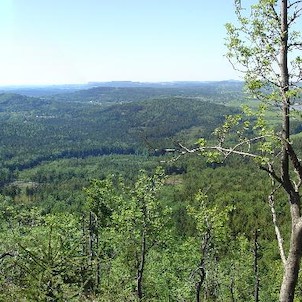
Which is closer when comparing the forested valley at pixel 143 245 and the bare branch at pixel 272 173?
the bare branch at pixel 272 173

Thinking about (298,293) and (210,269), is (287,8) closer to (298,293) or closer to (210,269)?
(298,293)

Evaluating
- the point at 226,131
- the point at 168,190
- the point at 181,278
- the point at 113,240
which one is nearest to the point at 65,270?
the point at 226,131

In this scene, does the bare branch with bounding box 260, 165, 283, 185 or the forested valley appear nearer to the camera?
the bare branch with bounding box 260, 165, 283, 185

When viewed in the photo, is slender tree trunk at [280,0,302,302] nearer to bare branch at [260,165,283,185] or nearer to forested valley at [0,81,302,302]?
bare branch at [260,165,283,185]

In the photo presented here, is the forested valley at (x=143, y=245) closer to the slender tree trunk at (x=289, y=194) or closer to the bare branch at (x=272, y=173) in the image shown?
the bare branch at (x=272, y=173)

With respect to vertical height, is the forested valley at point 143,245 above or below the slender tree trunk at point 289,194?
below

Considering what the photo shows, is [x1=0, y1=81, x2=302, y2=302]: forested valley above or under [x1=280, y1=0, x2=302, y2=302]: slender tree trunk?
under

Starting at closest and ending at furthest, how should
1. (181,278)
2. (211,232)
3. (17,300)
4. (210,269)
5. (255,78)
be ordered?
(17,300)
(255,78)
(211,232)
(181,278)
(210,269)

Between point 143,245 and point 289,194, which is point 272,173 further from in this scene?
point 143,245

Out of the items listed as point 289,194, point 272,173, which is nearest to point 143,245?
point 289,194

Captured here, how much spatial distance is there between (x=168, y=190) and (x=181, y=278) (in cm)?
10757

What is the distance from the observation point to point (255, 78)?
10.7 m

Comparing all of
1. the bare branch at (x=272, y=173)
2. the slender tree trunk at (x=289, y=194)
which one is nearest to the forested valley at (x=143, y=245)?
the bare branch at (x=272, y=173)

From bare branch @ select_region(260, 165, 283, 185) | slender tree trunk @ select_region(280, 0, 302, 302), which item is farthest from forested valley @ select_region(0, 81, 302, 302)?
slender tree trunk @ select_region(280, 0, 302, 302)
